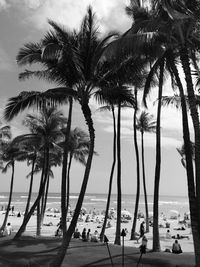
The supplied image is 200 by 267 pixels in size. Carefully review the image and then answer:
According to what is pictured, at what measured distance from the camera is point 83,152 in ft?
103

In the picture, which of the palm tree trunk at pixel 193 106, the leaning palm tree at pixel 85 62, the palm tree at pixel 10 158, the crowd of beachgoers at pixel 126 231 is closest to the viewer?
the palm tree trunk at pixel 193 106

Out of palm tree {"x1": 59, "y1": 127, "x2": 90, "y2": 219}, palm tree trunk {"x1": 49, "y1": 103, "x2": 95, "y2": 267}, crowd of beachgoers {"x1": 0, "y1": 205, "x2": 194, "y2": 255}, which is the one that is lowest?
crowd of beachgoers {"x1": 0, "y1": 205, "x2": 194, "y2": 255}

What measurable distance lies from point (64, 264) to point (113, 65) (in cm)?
837

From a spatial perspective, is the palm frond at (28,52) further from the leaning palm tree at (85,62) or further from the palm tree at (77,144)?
the palm tree at (77,144)

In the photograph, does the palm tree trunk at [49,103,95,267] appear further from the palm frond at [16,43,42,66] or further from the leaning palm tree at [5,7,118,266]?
the palm frond at [16,43,42,66]

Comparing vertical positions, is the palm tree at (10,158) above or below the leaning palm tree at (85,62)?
below

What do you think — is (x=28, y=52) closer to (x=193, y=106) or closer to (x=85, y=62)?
(x=85, y=62)

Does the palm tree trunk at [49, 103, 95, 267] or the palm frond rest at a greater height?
the palm frond

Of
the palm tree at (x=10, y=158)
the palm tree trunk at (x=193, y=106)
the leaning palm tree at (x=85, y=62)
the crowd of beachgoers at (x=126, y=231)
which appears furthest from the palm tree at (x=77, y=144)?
the palm tree trunk at (x=193, y=106)

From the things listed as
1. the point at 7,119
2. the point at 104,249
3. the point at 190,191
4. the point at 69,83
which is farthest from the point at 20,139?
the point at 190,191

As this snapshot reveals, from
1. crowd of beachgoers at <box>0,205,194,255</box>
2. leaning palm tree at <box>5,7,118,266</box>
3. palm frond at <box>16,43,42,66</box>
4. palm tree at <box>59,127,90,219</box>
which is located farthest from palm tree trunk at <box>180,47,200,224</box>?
palm tree at <box>59,127,90,219</box>

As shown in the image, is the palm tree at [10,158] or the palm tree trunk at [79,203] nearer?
the palm tree trunk at [79,203]

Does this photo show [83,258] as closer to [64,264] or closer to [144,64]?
[64,264]

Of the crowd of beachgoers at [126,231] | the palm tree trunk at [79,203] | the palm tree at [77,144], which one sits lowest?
the crowd of beachgoers at [126,231]
